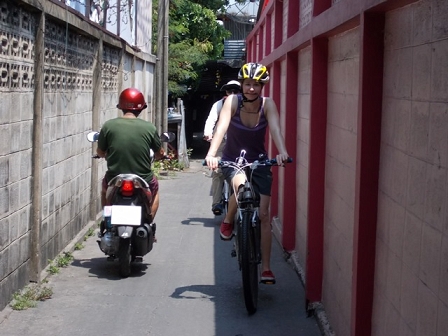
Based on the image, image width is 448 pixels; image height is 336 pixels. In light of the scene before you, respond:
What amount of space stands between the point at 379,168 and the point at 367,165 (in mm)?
67

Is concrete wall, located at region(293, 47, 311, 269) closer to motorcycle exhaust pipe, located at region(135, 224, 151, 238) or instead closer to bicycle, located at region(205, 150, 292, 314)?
bicycle, located at region(205, 150, 292, 314)

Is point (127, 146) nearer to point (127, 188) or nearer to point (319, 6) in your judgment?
point (127, 188)

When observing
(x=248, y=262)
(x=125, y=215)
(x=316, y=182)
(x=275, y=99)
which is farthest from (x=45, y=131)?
(x=275, y=99)

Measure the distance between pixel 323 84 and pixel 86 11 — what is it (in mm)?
5310

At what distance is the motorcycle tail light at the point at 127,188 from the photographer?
770cm

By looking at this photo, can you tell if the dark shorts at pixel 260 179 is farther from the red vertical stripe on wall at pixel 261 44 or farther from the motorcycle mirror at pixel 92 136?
the red vertical stripe on wall at pixel 261 44

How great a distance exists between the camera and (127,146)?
25.9 feet

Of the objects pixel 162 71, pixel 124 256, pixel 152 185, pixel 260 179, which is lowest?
pixel 124 256

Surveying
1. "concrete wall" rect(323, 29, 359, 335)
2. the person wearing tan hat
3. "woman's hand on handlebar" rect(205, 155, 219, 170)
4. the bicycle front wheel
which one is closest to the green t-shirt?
"woman's hand on handlebar" rect(205, 155, 219, 170)

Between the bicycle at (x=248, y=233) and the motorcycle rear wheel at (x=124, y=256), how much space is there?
132cm

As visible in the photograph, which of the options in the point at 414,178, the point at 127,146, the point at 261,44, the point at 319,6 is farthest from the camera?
the point at 261,44

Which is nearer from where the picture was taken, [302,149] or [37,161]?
[37,161]

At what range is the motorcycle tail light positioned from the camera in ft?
25.3

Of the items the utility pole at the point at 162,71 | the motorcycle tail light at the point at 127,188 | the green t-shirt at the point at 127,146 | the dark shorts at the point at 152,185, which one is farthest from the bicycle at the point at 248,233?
the utility pole at the point at 162,71
